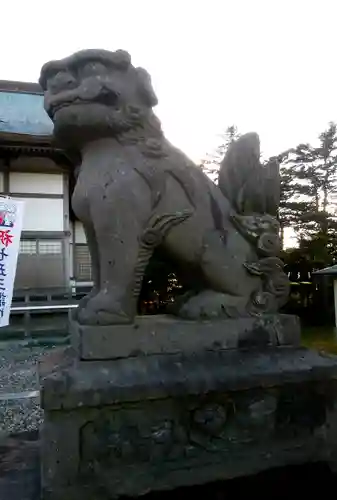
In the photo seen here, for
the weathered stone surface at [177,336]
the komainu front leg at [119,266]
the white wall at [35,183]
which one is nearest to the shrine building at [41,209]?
the white wall at [35,183]

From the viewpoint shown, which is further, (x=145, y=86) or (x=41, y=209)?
(x=41, y=209)

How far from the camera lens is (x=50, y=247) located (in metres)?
8.92

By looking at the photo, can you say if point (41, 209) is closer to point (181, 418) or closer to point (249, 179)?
point (249, 179)

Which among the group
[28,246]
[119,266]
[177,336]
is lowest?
[177,336]

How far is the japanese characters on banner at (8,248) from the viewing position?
266 inches

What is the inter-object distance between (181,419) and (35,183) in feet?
26.9

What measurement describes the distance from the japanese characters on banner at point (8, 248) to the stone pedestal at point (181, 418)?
5.73 metres

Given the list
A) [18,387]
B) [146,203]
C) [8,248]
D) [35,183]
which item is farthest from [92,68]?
[35,183]

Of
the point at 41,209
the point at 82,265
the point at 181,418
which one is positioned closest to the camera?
the point at 181,418

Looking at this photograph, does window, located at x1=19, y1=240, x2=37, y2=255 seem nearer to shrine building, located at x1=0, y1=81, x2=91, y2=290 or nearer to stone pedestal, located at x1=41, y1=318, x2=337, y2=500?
shrine building, located at x1=0, y1=81, x2=91, y2=290

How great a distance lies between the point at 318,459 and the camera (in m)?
1.66

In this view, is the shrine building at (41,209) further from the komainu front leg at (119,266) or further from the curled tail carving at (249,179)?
the komainu front leg at (119,266)

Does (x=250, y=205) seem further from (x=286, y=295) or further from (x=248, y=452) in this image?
(x=248, y=452)

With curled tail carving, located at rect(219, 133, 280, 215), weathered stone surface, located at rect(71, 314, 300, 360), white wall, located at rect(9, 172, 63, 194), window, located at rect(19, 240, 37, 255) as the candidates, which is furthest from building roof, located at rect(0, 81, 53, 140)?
weathered stone surface, located at rect(71, 314, 300, 360)
